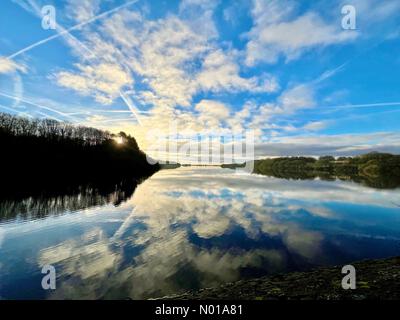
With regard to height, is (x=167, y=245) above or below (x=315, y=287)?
below

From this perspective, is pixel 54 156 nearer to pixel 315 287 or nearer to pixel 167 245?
pixel 167 245

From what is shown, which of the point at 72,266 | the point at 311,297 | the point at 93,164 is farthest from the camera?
the point at 93,164

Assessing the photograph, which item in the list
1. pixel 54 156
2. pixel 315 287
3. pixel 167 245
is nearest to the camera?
pixel 315 287

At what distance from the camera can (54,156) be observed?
94.0 meters

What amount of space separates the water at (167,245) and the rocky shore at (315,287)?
5.44ft

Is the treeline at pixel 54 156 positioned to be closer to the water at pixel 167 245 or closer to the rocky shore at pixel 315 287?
the water at pixel 167 245

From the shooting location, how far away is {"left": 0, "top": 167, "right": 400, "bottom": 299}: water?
14070 mm

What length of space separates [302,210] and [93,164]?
348 ft

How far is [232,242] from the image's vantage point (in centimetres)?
2086

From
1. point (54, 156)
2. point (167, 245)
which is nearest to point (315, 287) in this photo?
point (167, 245)

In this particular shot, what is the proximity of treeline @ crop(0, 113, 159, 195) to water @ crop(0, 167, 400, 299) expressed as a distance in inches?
1127

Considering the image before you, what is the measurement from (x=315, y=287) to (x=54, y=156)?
101 meters
